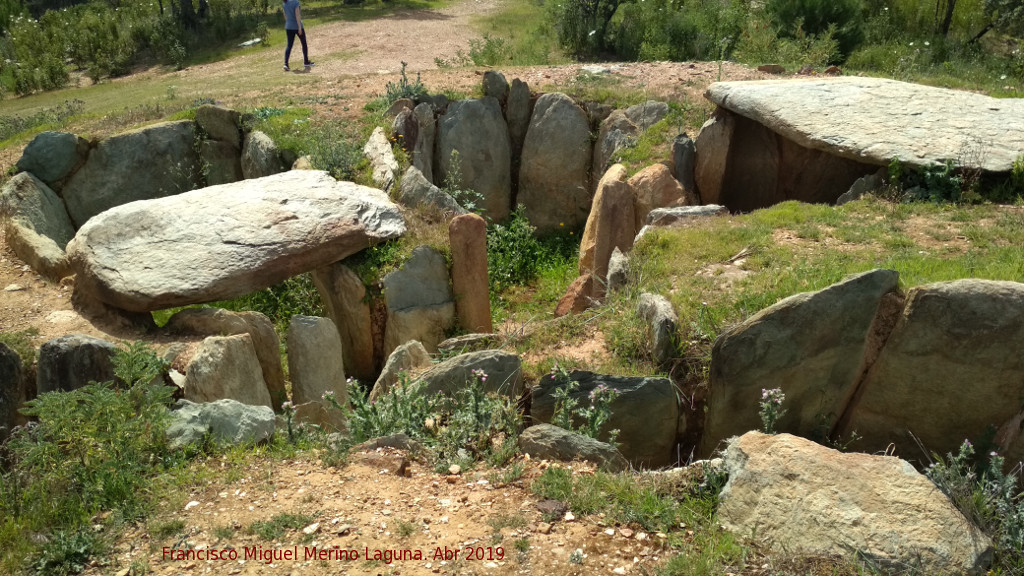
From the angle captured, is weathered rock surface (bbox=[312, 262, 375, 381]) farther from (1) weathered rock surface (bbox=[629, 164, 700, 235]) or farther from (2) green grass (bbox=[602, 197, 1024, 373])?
(1) weathered rock surface (bbox=[629, 164, 700, 235])

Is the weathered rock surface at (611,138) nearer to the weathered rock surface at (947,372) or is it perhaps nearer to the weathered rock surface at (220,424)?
the weathered rock surface at (947,372)

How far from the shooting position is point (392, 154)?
384 inches

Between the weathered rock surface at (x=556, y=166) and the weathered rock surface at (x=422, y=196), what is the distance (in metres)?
2.63

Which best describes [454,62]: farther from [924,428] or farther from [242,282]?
[924,428]

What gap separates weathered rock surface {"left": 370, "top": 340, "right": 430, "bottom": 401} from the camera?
20.0 feet

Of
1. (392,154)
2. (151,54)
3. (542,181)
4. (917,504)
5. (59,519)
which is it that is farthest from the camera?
(151,54)

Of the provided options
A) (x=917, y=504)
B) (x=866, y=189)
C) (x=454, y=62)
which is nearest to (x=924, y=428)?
(x=917, y=504)

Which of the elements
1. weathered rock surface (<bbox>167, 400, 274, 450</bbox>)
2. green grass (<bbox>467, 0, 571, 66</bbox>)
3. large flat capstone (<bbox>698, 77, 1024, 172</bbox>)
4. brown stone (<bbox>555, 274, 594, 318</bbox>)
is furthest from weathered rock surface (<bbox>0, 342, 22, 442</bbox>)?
green grass (<bbox>467, 0, 571, 66</bbox>)

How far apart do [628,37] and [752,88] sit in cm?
737

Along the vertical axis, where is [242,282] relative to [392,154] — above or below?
below

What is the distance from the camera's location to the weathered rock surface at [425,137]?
1086 cm

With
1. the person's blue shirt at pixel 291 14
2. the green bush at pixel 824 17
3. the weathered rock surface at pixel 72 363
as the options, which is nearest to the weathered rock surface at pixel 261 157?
the weathered rock surface at pixel 72 363

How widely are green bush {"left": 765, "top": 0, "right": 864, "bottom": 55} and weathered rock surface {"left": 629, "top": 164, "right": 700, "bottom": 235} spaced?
7343 millimetres

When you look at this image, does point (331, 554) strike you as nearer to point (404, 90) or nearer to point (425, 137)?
point (425, 137)
